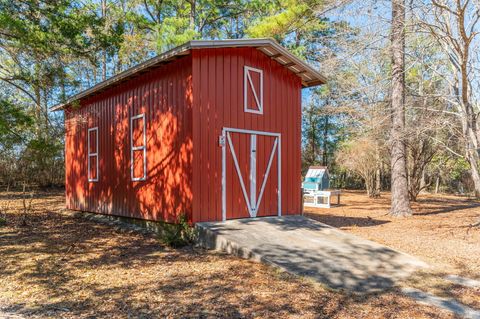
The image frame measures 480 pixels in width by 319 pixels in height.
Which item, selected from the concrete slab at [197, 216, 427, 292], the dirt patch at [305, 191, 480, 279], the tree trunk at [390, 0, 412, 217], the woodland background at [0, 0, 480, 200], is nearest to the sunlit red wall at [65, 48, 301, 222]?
the concrete slab at [197, 216, 427, 292]

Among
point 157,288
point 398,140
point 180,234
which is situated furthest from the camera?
point 398,140

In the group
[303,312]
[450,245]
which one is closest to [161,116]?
[303,312]

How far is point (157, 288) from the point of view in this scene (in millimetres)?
4570

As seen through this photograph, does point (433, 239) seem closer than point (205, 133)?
No

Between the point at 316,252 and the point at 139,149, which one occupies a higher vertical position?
the point at 139,149

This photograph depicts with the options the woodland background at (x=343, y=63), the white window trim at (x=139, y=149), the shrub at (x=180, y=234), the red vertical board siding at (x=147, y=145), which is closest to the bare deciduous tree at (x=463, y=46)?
the woodland background at (x=343, y=63)

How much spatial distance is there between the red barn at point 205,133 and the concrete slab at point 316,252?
2.61 ft

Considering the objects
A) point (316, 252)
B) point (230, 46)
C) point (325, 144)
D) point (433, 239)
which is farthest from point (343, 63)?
point (325, 144)

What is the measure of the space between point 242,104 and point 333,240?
11.1ft

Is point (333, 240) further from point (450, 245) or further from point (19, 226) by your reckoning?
point (19, 226)

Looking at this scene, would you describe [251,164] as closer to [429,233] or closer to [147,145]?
[147,145]

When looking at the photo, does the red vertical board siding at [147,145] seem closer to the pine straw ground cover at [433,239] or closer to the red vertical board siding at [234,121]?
the red vertical board siding at [234,121]

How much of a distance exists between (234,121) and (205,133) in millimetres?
835

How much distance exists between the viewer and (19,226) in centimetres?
864
